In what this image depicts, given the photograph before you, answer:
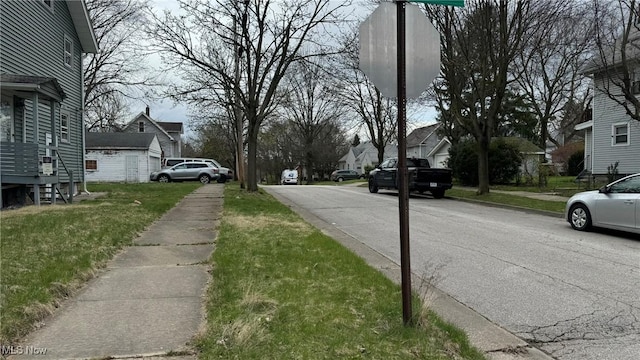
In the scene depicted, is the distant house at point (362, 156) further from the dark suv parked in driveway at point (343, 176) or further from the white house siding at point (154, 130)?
the white house siding at point (154, 130)

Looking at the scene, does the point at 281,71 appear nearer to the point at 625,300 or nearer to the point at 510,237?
the point at 510,237

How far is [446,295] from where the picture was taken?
5738mm

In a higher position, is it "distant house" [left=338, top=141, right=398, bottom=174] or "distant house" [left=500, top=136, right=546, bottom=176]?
"distant house" [left=338, top=141, right=398, bottom=174]

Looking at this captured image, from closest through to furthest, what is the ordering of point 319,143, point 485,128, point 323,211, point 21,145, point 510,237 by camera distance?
point 510,237
point 21,145
point 323,211
point 485,128
point 319,143

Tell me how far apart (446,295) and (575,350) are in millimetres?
1733

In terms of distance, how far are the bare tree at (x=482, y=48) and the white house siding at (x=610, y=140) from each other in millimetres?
6846

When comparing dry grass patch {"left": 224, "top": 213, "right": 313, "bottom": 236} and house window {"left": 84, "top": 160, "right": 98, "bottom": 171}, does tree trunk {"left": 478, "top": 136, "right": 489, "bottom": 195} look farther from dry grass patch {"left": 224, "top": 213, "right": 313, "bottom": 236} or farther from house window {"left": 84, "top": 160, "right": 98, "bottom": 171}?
house window {"left": 84, "top": 160, "right": 98, "bottom": 171}

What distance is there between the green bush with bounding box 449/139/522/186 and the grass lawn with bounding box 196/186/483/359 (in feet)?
74.3

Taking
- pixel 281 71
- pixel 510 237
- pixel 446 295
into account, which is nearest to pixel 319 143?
pixel 281 71

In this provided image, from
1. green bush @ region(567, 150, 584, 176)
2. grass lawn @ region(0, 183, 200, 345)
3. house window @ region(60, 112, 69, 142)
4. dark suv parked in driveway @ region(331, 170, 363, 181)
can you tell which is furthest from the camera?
dark suv parked in driveway @ region(331, 170, 363, 181)

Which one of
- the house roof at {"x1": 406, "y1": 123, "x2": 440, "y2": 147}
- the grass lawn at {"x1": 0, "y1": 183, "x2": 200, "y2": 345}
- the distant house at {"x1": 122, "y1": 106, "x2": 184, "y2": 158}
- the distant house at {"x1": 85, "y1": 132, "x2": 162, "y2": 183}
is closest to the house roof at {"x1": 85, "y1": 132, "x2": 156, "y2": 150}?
the distant house at {"x1": 85, "y1": 132, "x2": 162, "y2": 183}

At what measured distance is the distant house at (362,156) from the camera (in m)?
79.2

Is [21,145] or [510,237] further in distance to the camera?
[21,145]

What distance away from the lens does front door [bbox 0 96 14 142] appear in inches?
571
